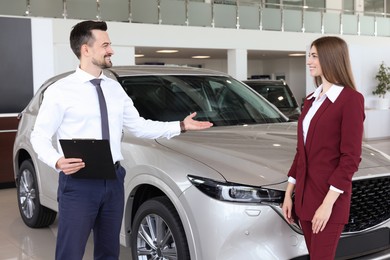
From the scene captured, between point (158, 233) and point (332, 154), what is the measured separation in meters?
1.25

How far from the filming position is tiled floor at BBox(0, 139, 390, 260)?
4.24 m

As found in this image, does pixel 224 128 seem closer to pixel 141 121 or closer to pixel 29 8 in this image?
pixel 141 121

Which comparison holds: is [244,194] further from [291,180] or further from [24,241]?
[24,241]

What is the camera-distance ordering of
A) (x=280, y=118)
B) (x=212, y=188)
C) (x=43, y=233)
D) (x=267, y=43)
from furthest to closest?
(x=267, y=43), (x=43, y=233), (x=280, y=118), (x=212, y=188)

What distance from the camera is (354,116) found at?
7.26ft

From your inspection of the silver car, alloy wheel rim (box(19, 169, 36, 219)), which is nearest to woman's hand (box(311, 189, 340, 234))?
the silver car

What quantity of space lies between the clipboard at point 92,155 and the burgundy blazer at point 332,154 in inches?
35.5

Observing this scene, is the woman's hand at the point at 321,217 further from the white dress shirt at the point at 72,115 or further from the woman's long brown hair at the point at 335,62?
the white dress shirt at the point at 72,115

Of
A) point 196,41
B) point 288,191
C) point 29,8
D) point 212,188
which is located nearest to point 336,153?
point 288,191

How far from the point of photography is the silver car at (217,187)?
2.57 m

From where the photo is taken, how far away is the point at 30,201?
5004 mm

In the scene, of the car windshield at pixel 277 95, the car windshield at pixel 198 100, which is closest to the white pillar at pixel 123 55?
the car windshield at pixel 277 95

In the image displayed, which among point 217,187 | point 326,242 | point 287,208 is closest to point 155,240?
point 217,187

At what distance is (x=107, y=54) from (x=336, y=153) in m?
1.18
